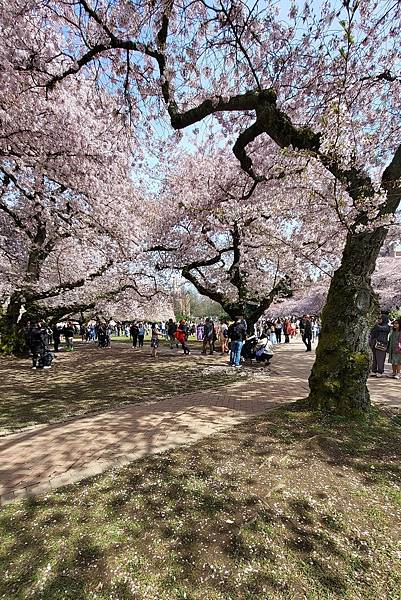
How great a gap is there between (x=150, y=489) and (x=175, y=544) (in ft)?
2.55

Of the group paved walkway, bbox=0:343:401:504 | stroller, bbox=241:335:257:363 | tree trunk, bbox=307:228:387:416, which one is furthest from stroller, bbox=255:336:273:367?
tree trunk, bbox=307:228:387:416

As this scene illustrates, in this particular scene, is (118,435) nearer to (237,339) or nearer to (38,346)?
(237,339)

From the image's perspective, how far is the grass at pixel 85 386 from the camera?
6086 mm

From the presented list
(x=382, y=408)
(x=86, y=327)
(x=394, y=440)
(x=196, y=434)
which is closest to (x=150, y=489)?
(x=196, y=434)

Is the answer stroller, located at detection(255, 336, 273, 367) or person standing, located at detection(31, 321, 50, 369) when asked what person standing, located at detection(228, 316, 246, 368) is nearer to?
stroller, located at detection(255, 336, 273, 367)

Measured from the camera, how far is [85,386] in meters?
8.63

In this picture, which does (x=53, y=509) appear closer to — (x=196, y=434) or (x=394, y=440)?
(x=196, y=434)

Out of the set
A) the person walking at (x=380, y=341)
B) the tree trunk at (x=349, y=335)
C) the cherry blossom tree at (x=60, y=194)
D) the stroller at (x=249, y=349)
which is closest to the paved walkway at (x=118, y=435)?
the tree trunk at (x=349, y=335)

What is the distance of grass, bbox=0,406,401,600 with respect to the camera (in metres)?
2.11

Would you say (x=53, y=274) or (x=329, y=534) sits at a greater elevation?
(x=53, y=274)

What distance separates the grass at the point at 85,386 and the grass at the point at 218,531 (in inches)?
116

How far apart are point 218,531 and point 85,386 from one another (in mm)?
6825

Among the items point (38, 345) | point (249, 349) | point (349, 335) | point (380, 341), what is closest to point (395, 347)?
point (380, 341)

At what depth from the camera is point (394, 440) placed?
4.40m
